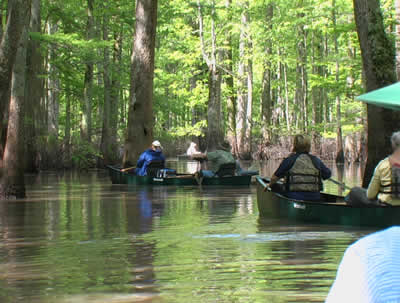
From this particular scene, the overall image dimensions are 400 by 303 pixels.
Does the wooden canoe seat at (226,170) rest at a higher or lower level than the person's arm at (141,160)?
lower

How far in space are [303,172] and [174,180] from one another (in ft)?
31.9

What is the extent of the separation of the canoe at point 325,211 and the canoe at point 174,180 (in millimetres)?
6894

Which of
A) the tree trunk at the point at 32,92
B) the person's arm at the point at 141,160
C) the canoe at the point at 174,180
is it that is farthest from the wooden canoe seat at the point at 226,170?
the tree trunk at the point at 32,92

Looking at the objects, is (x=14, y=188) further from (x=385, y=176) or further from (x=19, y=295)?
(x=19, y=295)

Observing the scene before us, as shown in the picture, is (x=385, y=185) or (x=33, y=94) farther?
(x=33, y=94)

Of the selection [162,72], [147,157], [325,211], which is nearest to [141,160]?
[147,157]

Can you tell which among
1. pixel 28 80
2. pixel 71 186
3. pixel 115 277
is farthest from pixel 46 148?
pixel 115 277

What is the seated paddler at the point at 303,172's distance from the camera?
9.73 metres

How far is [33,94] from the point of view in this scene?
1040 inches

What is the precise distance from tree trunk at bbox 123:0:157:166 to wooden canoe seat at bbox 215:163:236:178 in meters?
3.67

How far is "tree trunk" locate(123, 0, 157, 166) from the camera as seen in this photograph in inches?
820

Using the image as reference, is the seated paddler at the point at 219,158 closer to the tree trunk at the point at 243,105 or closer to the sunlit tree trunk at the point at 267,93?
the tree trunk at the point at 243,105

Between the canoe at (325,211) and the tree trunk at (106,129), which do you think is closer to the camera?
the canoe at (325,211)

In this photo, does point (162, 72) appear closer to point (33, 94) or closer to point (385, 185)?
point (33, 94)
